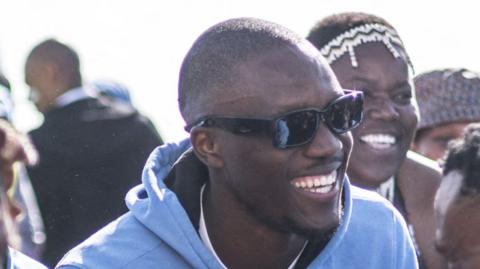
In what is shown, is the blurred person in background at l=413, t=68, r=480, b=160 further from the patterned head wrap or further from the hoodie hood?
the hoodie hood

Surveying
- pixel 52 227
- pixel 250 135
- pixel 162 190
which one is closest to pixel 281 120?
pixel 250 135

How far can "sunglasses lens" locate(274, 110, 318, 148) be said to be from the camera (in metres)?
4.35

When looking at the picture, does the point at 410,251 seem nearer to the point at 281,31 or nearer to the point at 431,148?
the point at 281,31

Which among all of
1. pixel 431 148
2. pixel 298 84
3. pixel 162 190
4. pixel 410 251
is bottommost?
pixel 431 148

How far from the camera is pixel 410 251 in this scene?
15.7 ft

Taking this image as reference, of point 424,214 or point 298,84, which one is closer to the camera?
point 298,84

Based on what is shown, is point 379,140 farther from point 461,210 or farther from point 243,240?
point 243,240

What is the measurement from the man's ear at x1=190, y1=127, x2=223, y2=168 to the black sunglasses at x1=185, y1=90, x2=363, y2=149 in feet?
0.32

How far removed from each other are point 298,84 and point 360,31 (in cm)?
157

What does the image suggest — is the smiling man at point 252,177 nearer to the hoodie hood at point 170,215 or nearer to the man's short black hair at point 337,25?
the hoodie hood at point 170,215

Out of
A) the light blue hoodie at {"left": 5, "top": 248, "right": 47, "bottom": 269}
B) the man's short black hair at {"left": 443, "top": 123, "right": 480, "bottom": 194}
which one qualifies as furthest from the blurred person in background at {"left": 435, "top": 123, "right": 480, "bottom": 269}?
the light blue hoodie at {"left": 5, "top": 248, "right": 47, "bottom": 269}

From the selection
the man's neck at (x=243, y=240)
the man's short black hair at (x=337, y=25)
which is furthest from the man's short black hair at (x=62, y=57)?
the man's neck at (x=243, y=240)

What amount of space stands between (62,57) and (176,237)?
3.76 m

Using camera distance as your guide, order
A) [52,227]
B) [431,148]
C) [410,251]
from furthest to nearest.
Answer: [431,148] < [52,227] < [410,251]
